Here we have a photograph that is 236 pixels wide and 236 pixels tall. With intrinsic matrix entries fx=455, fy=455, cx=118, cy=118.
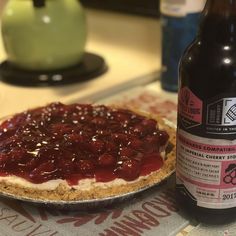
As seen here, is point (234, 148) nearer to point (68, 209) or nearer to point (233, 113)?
point (233, 113)

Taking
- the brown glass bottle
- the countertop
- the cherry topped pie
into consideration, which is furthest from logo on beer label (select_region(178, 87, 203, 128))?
the countertop

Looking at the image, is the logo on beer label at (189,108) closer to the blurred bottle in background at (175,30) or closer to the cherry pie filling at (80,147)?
the cherry pie filling at (80,147)

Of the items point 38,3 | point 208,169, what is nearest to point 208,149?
point 208,169

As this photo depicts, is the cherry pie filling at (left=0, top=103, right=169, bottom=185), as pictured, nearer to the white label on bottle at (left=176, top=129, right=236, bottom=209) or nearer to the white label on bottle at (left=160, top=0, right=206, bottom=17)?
the white label on bottle at (left=176, top=129, right=236, bottom=209)

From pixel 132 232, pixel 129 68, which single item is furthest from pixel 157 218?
pixel 129 68

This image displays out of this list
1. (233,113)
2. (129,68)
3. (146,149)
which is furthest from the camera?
(129,68)
